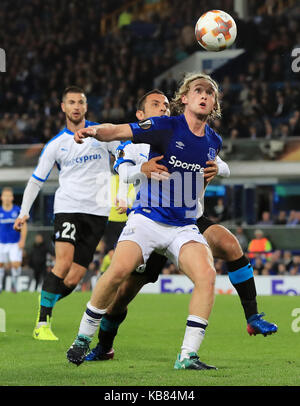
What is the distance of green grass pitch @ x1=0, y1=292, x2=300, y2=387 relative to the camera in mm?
5562

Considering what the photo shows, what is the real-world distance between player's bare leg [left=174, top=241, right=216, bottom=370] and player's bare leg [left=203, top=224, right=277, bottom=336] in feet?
2.50

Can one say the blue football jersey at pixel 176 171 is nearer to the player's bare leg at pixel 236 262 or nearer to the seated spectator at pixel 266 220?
the player's bare leg at pixel 236 262

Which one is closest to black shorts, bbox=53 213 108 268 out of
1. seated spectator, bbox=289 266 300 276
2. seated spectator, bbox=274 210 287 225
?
seated spectator, bbox=289 266 300 276

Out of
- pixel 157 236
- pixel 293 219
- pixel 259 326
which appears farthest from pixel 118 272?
pixel 293 219

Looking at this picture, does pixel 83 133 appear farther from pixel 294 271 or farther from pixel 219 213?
pixel 219 213

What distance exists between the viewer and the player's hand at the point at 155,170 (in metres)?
6.03

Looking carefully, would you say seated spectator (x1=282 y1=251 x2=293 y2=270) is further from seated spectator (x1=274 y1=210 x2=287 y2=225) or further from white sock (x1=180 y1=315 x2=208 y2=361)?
white sock (x1=180 y1=315 x2=208 y2=361)

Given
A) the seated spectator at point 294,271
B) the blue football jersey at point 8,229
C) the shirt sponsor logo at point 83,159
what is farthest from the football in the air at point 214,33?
the seated spectator at point 294,271

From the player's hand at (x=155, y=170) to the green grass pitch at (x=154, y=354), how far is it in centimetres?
139
